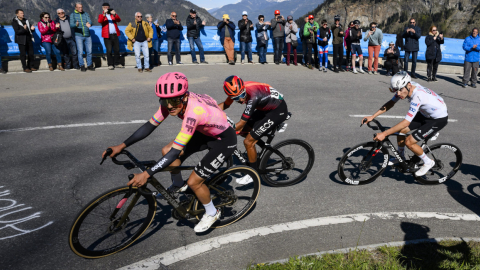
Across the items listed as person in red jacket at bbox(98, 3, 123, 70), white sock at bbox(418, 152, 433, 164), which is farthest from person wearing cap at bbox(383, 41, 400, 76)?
person in red jacket at bbox(98, 3, 123, 70)

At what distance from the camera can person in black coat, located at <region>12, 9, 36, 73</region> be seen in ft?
40.9

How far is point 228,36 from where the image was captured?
1612 centimetres

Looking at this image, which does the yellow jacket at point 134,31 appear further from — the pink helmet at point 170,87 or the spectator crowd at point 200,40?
the pink helmet at point 170,87

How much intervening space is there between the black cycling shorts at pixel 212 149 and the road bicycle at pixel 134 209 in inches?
9.8

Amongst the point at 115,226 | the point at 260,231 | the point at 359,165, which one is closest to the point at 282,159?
the point at 359,165

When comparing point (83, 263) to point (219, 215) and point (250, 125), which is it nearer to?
point (219, 215)

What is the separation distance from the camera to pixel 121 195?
3912 mm

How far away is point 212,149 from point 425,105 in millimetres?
3629

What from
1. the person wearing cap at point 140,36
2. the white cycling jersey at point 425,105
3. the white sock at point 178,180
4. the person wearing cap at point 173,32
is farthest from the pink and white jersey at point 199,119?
the person wearing cap at point 173,32

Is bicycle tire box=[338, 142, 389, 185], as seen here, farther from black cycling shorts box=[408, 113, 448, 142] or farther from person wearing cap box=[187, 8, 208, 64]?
person wearing cap box=[187, 8, 208, 64]

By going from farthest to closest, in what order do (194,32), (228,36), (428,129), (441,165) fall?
(228,36), (194,32), (441,165), (428,129)

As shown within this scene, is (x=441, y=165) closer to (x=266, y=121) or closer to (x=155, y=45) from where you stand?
(x=266, y=121)

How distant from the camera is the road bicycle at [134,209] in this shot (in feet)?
12.6

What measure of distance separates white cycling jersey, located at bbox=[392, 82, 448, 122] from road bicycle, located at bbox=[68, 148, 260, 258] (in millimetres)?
2820
